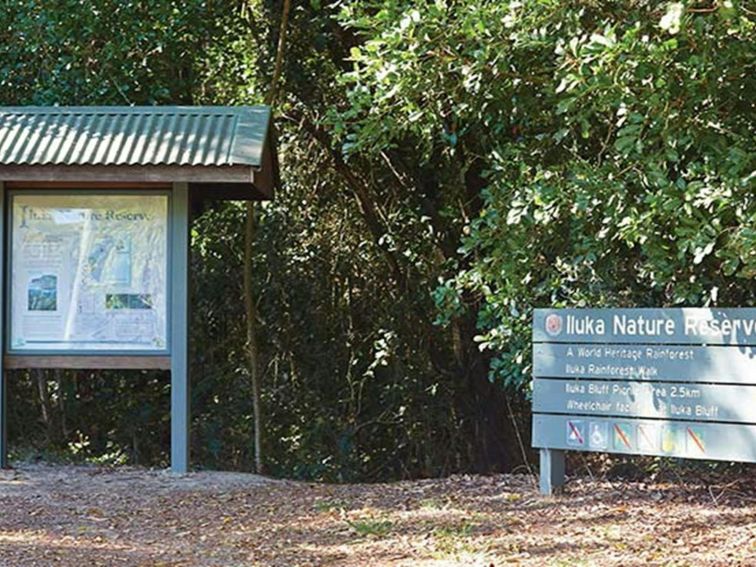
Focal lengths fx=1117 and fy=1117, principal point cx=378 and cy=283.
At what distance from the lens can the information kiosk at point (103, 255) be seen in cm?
870

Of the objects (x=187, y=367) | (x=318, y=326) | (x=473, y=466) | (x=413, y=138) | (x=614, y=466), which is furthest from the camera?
(x=318, y=326)

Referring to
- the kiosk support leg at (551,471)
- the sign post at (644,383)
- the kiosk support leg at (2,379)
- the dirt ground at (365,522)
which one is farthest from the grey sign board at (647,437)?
the kiosk support leg at (2,379)

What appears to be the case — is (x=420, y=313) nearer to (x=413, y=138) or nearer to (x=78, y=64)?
(x=413, y=138)

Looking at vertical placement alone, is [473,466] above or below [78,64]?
below

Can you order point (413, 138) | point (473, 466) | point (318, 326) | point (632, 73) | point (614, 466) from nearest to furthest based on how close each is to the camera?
point (632, 73) < point (614, 466) < point (413, 138) < point (473, 466) < point (318, 326)

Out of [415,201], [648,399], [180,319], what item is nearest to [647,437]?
[648,399]

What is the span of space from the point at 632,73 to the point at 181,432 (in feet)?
15.0

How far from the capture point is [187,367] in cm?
873

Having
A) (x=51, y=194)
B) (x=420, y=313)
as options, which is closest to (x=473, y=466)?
(x=420, y=313)

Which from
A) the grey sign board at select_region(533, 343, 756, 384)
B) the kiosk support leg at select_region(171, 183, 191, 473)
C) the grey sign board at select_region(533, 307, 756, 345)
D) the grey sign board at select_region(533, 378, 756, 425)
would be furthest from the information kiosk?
the grey sign board at select_region(533, 378, 756, 425)

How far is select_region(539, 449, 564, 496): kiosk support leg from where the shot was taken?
25.3ft

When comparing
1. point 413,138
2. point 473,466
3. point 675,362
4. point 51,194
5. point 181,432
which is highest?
point 413,138

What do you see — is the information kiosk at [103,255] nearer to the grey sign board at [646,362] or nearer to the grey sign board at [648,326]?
the grey sign board at [648,326]

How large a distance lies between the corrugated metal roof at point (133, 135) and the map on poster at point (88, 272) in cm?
51
